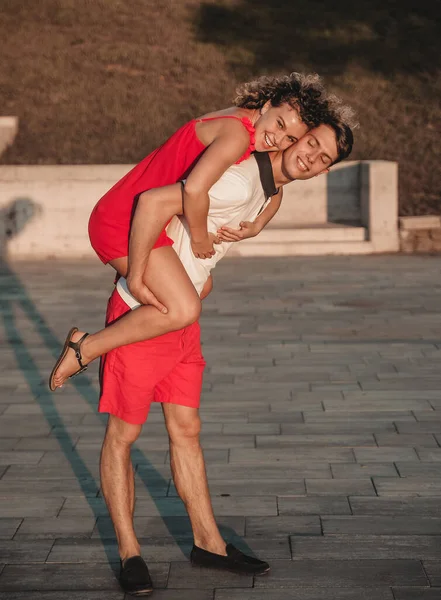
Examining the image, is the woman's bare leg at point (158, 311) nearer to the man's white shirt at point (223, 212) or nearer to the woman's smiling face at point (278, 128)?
the man's white shirt at point (223, 212)

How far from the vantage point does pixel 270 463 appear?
18.5 ft

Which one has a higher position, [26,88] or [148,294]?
[148,294]

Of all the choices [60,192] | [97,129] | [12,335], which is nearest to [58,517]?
[12,335]

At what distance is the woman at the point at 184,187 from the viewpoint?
12.2 ft

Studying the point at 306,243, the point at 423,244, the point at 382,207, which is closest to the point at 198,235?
the point at 306,243

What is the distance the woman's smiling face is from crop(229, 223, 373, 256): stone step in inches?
486

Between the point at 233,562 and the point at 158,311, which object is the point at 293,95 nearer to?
the point at 158,311

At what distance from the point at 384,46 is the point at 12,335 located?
18846mm

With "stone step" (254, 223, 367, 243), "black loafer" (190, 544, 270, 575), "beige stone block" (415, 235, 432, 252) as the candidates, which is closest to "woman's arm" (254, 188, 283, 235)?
"black loafer" (190, 544, 270, 575)

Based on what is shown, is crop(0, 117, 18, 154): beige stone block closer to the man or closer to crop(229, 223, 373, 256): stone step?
crop(229, 223, 373, 256): stone step

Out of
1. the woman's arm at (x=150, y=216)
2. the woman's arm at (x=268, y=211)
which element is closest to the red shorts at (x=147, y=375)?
the woman's arm at (x=150, y=216)

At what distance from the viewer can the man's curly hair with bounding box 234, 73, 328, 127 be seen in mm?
3770

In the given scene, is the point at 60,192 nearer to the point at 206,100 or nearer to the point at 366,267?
the point at 366,267

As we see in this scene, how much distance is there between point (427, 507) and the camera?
489 cm
